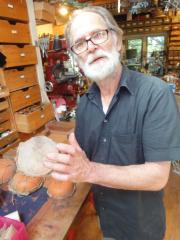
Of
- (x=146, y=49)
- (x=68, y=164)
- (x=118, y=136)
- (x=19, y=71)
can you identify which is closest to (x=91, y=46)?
(x=118, y=136)

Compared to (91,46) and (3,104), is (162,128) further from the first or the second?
(3,104)

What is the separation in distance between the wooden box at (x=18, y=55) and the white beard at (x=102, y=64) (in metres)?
1.27

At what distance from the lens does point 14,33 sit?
2.02m

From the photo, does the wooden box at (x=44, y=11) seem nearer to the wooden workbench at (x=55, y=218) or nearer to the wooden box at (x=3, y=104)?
the wooden box at (x=3, y=104)

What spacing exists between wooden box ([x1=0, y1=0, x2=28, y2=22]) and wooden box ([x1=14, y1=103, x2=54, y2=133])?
0.95 meters

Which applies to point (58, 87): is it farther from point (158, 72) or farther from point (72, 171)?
point (158, 72)

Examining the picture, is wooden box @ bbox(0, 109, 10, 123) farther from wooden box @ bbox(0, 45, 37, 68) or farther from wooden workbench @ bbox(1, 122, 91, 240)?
wooden workbench @ bbox(1, 122, 91, 240)

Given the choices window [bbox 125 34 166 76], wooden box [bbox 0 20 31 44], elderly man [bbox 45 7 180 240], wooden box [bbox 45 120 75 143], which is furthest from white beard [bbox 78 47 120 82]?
window [bbox 125 34 166 76]

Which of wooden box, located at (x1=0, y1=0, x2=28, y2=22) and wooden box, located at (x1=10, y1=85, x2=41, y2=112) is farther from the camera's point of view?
wooden box, located at (x1=10, y1=85, x2=41, y2=112)

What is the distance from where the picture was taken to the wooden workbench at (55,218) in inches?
34.0

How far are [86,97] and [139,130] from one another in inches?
14.6

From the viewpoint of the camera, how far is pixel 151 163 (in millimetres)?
745

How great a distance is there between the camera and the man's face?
95 cm

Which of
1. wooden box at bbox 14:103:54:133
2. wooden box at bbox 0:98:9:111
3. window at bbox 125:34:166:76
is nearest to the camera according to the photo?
wooden box at bbox 0:98:9:111
